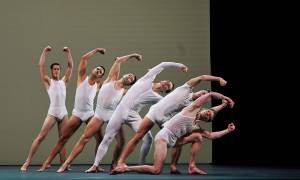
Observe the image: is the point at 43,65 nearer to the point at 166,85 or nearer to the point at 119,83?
the point at 119,83

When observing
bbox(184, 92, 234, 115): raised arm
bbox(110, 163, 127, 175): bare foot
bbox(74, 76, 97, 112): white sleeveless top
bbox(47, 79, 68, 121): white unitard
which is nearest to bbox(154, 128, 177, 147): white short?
bbox(184, 92, 234, 115): raised arm

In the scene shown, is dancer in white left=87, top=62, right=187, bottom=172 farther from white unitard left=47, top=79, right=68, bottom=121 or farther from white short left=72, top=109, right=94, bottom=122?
white unitard left=47, top=79, right=68, bottom=121

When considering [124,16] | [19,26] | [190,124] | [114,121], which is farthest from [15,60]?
[190,124]

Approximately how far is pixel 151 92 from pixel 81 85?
100cm

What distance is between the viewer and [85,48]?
10289 mm

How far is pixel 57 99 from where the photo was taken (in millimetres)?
8680

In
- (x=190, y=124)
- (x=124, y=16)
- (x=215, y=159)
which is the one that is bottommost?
(x=215, y=159)

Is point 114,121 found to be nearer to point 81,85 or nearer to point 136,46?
point 81,85

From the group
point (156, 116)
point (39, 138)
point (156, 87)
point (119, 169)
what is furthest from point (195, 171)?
point (39, 138)

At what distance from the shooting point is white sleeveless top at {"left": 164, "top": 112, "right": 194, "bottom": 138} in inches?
294

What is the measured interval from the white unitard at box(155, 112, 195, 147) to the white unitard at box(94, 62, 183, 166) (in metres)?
0.59

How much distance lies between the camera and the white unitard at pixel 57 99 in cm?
865

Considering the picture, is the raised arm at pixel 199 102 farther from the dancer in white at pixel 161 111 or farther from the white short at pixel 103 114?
the white short at pixel 103 114

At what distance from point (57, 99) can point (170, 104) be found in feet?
5.86
